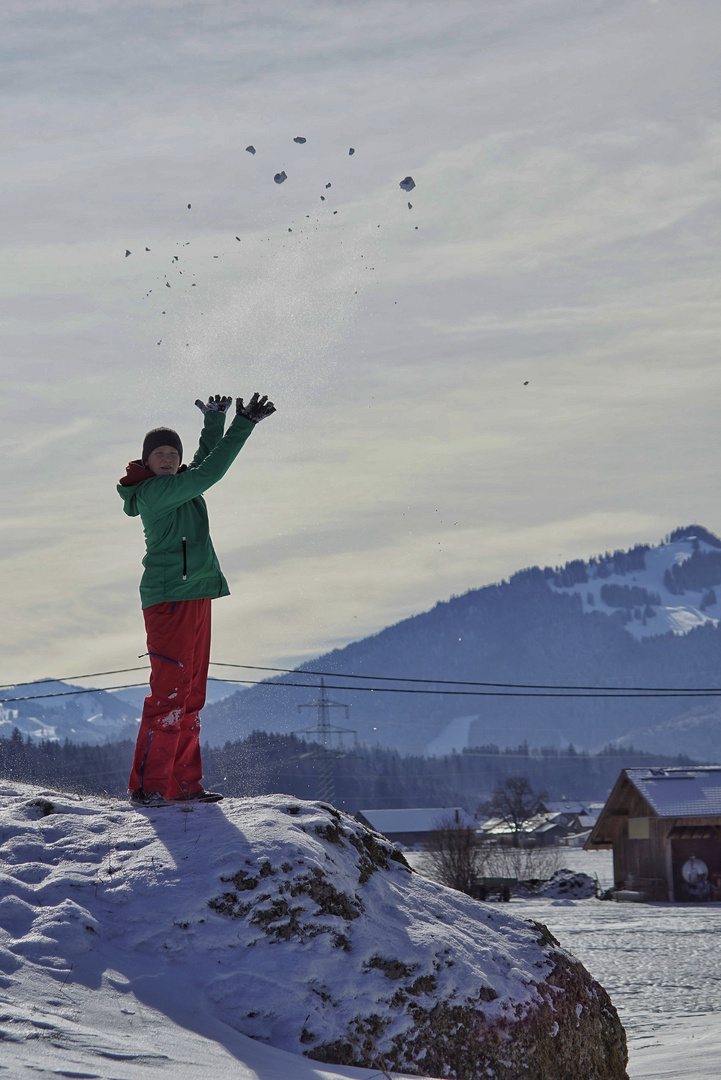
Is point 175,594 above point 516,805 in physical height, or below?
above

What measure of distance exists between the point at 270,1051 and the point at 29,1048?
3.67 ft

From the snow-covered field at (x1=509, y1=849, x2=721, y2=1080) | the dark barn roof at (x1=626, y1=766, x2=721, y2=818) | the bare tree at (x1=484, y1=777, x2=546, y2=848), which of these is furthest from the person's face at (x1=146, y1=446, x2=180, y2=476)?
the bare tree at (x1=484, y1=777, x2=546, y2=848)

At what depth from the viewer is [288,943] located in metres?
4.67

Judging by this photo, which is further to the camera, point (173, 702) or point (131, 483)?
point (131, 483)

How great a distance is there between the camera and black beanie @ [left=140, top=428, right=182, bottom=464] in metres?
6.59

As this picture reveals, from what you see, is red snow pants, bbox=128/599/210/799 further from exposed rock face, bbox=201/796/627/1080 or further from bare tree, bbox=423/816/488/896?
bare tree, bbox=423/816/488/896

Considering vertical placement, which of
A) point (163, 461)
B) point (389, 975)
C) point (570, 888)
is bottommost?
point (570, 888)

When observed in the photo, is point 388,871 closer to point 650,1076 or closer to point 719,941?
point 650,1076

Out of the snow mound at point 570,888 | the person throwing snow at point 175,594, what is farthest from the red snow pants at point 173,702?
the snow mound at point 570,888

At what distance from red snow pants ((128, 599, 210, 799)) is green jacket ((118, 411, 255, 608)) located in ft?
0.45

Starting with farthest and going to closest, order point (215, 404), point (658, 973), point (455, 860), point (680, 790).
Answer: point (455, 860), point (680, 790), point (658, 973), point (215, 404)

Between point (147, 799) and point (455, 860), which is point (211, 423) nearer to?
point (147, 799)

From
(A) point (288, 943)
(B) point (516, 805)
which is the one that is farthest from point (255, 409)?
(B) point (516, 805)

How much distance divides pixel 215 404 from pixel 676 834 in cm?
3239
